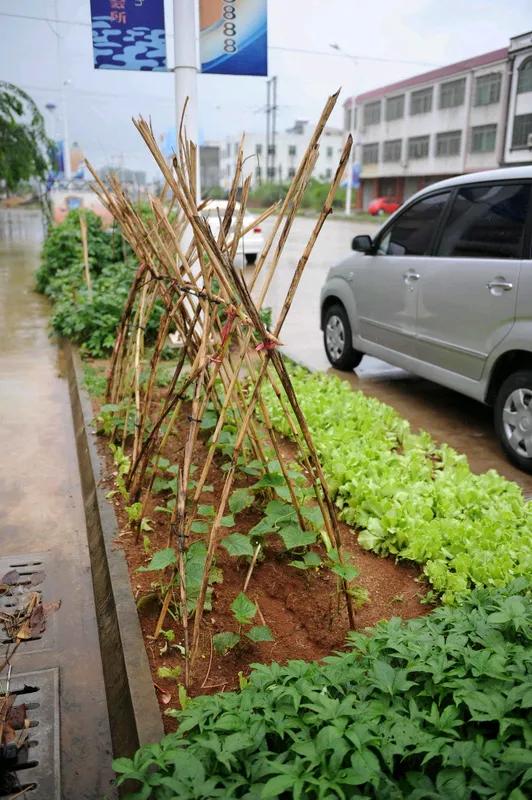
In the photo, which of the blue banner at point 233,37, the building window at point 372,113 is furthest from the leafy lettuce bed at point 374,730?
the building window at point 372,113

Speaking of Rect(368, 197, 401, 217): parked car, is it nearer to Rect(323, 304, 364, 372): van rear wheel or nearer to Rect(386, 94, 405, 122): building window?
Rect(386, 94, 405, 122): building window

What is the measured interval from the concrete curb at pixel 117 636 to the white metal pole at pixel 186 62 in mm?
3620

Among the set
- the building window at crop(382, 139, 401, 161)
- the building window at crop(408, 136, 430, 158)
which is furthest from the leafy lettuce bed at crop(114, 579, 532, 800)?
the building window at crop(382, 139, 401, 161)

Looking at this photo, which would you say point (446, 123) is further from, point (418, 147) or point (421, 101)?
point (418, 147)

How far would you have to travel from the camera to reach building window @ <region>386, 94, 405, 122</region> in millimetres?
44531

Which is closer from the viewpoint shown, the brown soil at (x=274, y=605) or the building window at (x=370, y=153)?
the brown soil at (x=274, y=605)

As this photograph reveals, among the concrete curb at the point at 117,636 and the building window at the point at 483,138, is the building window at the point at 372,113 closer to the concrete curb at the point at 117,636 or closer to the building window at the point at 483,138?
the building window at the point at 483,138

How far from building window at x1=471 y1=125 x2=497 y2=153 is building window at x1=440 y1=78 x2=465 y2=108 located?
1919 mm

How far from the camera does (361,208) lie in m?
51.8

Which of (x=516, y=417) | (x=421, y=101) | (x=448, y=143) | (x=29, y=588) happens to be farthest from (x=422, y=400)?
(x=421, y=101)

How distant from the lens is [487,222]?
486 centimetres

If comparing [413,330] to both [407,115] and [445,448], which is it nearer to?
[445,448]

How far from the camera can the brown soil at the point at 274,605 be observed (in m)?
2.60

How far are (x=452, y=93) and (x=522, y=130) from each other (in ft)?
23.1
